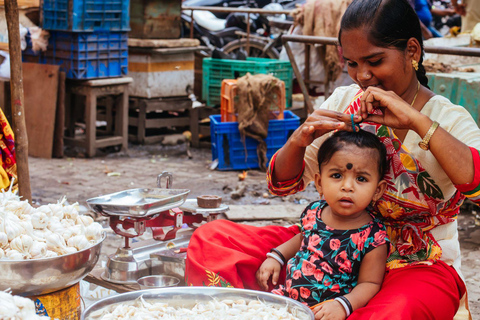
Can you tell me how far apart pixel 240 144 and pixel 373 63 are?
4320 mm

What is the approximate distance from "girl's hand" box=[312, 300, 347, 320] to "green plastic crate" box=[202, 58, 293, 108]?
16.7ft

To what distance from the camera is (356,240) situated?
2.09m

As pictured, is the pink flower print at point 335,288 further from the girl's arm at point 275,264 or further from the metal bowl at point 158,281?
the metal bowl at point 158,281

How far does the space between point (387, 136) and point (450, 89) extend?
2517mm

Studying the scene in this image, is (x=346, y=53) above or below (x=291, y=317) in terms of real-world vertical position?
above

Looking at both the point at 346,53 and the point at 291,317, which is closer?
the point at 291,317

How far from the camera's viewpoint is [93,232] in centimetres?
189

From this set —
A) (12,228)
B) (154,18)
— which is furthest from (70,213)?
(154,18)

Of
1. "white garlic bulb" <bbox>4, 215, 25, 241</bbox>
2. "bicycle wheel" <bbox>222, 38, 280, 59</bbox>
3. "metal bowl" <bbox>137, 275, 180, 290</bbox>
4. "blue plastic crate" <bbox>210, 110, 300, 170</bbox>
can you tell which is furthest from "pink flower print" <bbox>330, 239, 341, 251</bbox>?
"bicycle wheel" <bbox>222, 38, 280, 59</bbox>

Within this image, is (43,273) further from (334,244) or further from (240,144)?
(240,144)

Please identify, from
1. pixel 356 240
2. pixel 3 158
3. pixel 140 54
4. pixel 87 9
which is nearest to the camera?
pixel 356 240

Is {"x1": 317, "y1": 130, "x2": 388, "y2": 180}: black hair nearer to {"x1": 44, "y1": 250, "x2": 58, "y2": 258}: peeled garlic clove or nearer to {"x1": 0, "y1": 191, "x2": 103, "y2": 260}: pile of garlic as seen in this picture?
{"x1": 0, "y1": 191, "x2": 103, "y2": 260}: pile of garlic

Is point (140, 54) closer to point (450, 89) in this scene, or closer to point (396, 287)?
point (450, 89)

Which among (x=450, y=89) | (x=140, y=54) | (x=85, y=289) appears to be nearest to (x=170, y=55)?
(x=140, y=54)
